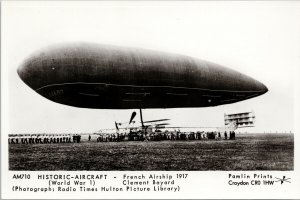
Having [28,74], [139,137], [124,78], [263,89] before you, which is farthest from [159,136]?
[28,74]

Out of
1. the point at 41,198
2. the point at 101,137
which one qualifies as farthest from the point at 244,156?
the point at 101,137

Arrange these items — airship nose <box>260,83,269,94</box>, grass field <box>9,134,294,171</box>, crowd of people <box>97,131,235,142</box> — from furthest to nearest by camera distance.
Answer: crowd of people <box>97,131,235,142</box>
airship nose <box>260,83,269,94</box>
grass field <box>9,134,294,171</box>

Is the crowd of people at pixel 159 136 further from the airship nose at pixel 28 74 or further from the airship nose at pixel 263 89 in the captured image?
the airship nose at pixel 28 74

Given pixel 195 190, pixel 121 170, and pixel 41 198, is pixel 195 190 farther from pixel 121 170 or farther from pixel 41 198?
pixel 41 198

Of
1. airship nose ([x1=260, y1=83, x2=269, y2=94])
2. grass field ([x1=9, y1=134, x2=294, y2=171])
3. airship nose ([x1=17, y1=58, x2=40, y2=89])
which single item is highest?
airship nose ([x1=17, y1=58, x2=40, y2=89])

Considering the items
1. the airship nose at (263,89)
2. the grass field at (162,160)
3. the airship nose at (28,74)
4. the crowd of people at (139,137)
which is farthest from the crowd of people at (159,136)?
the airship nose at (28,74)

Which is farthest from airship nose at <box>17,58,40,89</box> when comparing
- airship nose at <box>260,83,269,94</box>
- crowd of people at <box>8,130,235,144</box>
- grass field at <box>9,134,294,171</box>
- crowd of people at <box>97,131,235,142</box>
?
airship nose at <box>260,83,269,94</box>

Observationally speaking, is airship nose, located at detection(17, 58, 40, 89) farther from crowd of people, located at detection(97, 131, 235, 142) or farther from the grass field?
crowd of people, located at detection(97, 131, 235, 142)

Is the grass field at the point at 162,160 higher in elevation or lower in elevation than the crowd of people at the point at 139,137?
lower
